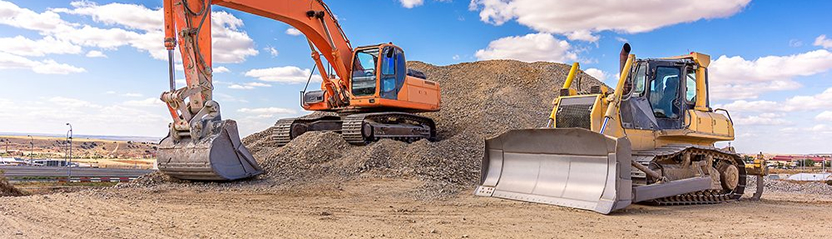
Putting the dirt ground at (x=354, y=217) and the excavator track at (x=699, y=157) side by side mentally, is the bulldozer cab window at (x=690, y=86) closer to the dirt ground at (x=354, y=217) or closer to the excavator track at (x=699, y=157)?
the excavator track at (x=699, y=157)

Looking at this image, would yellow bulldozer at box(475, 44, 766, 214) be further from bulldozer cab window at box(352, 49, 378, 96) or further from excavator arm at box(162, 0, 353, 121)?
bulldozer cab window at box(352, 49, 378, 96)

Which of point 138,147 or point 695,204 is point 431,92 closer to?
point 695,204

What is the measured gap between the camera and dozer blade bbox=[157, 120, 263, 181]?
10.4m

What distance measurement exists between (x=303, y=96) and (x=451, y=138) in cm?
388

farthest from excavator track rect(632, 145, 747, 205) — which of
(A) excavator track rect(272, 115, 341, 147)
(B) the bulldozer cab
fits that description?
(A) excavator track rect(272, 115, 341, 147)

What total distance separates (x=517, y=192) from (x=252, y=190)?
4130 mm

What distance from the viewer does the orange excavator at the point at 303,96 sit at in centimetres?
1068

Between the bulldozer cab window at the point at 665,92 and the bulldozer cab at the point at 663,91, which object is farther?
the bulldozer cab window at the point at 665,92

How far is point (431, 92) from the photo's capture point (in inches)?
664

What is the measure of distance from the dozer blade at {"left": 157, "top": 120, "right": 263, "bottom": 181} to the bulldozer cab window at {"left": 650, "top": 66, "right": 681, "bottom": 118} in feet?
22.1

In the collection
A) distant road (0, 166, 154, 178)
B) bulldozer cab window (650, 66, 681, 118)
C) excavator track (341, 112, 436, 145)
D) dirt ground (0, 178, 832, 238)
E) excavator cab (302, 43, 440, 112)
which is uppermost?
excavator cab (302, 43, 440, 112)

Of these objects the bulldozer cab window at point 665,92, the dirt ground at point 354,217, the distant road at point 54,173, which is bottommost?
the distant road at point 54,173

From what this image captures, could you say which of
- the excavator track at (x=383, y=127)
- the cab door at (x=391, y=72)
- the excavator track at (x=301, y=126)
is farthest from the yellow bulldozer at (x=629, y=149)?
the excavator track at (x=301, y=126)

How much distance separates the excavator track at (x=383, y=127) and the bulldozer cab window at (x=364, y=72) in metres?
0.61
